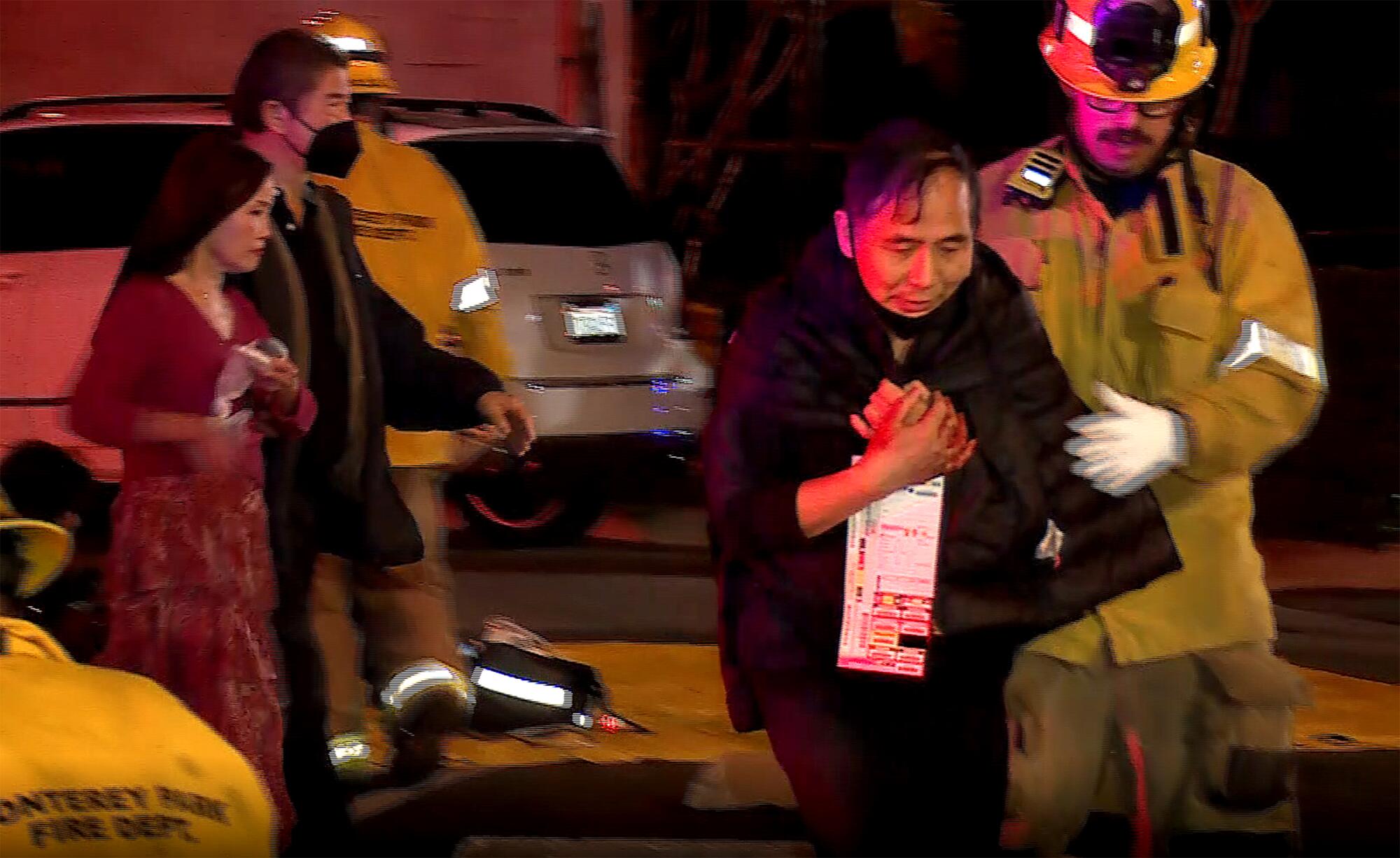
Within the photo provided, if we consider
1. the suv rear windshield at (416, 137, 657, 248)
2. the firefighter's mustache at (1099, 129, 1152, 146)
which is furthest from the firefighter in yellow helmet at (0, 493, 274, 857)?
the suv rear windshield at (416, 137, 657, 248)

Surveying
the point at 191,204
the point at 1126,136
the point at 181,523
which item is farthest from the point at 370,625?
the point at 1126,136

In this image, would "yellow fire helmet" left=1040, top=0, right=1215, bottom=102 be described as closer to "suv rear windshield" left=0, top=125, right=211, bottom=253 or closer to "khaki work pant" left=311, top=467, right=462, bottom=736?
"khaki work pant" left=311, top=467, right=462, bottom=736

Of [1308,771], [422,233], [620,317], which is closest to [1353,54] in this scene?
[620,317]

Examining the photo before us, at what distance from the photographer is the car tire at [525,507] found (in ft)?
29.1

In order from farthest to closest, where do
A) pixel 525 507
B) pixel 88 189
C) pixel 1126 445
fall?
pixel 525 507
pixel 88 189
pixel 1126 445

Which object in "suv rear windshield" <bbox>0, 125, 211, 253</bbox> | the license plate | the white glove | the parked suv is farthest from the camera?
the license plate

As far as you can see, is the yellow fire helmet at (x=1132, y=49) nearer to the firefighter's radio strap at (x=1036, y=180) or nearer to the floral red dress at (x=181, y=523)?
the firefighter's radio strap at (x=1036, y=180)

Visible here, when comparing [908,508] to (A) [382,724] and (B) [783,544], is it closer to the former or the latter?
(B) [783,544]

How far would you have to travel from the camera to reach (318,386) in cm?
539

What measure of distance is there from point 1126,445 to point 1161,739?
70 cm

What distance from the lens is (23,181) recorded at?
7258mm

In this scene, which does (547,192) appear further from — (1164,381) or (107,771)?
(107,771)

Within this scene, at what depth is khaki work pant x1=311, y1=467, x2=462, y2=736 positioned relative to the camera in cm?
577

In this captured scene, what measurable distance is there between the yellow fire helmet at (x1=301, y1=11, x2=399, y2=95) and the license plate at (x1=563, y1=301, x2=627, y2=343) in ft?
7.64
